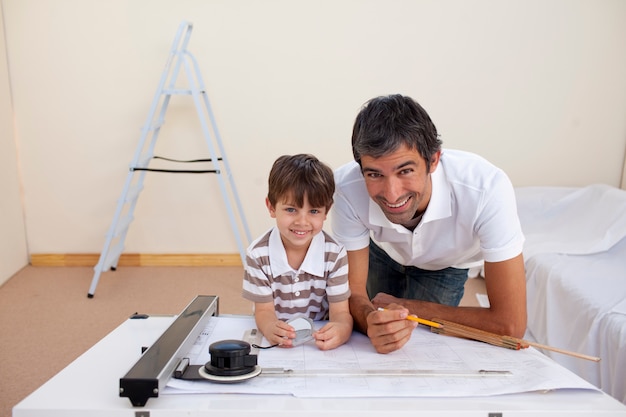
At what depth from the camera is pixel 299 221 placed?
1.31 metres

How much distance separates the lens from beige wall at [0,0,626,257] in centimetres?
351

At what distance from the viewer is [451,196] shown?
150 centimetres

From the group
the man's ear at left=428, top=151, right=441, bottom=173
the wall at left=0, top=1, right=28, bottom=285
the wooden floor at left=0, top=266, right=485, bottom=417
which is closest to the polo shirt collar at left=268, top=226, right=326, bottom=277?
the man's ear at left=428, top=151, right=441, bottom=173

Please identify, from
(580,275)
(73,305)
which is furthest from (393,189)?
(73,305)

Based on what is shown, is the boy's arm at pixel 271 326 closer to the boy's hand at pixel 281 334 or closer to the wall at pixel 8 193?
the boy's hand at pixel 281 334

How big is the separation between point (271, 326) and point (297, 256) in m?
0.22

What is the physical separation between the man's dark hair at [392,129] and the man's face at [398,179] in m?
0.02

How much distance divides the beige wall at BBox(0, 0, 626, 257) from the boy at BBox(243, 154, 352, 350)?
234cm

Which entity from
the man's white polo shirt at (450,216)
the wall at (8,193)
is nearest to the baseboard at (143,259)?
the wall at (8,193)

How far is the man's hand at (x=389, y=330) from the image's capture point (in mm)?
1134

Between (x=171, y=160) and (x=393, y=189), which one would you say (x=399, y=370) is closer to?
(x=393, y=189)

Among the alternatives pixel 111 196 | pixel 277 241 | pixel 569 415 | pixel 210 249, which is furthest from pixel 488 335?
pixel 111 196

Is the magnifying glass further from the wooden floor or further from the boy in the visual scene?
the wooden floor

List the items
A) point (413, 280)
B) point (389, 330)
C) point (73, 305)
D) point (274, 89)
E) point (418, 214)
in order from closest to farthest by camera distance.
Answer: point (389, 330) < point (418, 214) < point (413, 280) < point (73, 305) < point (274, 89)
